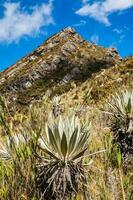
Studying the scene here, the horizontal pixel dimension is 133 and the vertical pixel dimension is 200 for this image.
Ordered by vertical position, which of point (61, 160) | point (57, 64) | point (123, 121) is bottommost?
point (61, 160)

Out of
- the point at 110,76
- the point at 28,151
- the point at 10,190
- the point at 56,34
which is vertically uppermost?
the point at 56,34

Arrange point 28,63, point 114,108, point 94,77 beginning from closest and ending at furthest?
point 114,108
point 94,77
point 28,63

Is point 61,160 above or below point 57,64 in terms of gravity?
below

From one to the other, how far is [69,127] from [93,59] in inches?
2556

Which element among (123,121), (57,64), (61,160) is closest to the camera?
(61,160)

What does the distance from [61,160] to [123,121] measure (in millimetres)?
1801

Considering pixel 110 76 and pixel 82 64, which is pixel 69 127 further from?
pixel 82 64

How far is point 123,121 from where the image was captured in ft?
22.0

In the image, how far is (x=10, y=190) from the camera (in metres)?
5.00

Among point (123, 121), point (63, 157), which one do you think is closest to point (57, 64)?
point (123, 121)

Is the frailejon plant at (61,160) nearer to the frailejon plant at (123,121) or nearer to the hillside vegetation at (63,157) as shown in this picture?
the hillside vegetation at (63,157)

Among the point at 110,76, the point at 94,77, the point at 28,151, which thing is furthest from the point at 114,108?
the point at 94,77

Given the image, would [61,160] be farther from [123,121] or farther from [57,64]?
[57,64]

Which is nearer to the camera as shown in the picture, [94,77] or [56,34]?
[94,77]
